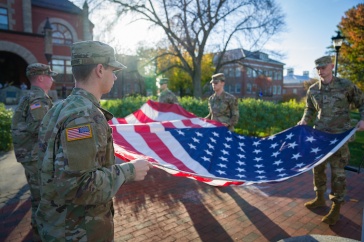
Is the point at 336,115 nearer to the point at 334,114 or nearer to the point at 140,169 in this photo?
the point at 334,114

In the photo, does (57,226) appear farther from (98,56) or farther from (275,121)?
(275,121)

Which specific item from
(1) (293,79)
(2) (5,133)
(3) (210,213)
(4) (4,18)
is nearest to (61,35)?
(4) (4,18)

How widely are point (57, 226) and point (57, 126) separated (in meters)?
0.70

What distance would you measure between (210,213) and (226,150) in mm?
1069

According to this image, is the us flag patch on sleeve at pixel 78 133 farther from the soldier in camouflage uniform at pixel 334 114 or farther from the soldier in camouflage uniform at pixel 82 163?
the soldier in camouflage uniform at pixel 334 114

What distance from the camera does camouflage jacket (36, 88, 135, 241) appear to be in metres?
1.47

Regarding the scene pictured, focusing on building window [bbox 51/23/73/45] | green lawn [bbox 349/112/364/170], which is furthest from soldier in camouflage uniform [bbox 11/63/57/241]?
building window [bbox 51/23/73/45]

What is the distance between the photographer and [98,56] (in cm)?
170

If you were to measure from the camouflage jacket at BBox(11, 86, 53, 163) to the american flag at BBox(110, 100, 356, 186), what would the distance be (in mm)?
1048

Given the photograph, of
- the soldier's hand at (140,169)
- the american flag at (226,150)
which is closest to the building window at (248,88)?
the american flag at (226,150)

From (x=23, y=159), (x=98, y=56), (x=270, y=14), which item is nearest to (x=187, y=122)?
(x=23, y=159)

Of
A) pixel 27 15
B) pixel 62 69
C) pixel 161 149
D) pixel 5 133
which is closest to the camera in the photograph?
pixel 161 149

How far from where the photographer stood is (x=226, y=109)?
19.6 feet

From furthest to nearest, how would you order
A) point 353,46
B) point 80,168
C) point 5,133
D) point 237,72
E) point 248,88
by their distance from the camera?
1. point 248,88
2. point 237,72
3. point 353,46
4. point 5,133
5. point 80,168
